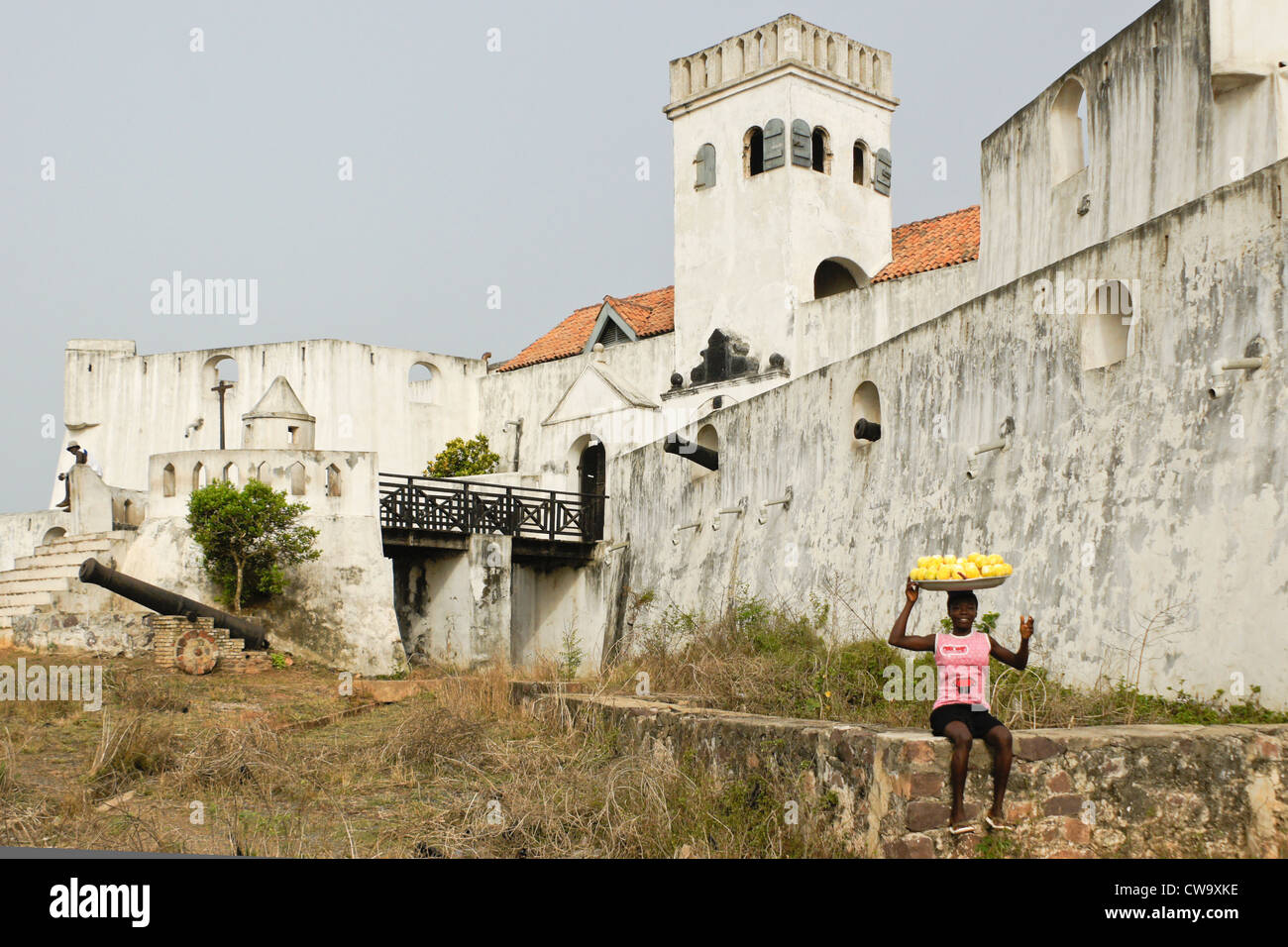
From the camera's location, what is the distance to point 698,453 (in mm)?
18625

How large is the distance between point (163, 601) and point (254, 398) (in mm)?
14279

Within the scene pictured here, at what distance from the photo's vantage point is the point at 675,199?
28.2m

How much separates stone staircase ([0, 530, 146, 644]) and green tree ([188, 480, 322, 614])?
4.37 ft

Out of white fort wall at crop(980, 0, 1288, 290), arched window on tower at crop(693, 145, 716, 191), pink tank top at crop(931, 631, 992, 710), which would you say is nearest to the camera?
pink tank top at crop(931, 631, 992, 710)

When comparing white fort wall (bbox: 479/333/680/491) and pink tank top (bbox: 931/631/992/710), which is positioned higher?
white fort wall (bbox: 479/333/680/491)

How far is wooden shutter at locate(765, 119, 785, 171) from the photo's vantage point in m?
26.2

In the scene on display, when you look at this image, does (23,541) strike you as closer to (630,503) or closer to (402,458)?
(402,458)

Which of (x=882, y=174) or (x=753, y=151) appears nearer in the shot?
(x=753, y=151)

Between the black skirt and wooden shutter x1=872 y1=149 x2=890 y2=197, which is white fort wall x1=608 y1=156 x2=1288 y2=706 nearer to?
the black skirt

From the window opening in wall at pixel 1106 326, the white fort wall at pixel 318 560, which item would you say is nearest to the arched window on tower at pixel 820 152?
the white fort wall at pixel 318 560

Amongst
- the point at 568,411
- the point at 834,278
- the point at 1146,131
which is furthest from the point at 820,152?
the point at 1146,131

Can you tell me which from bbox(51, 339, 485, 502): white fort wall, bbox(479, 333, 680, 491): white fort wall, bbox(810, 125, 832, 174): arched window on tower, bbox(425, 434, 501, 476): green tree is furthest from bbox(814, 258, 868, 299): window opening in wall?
bbox(51, 339, 485, 502): white fort wall

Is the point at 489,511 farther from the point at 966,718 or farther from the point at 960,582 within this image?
the point at 966,718
